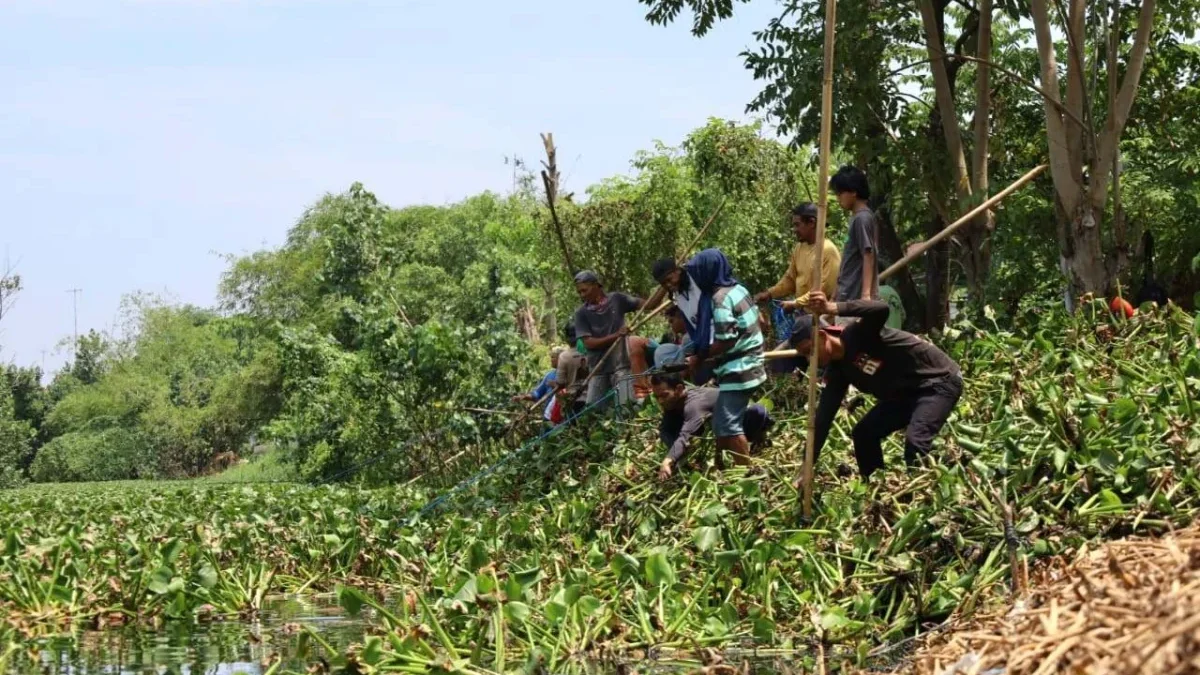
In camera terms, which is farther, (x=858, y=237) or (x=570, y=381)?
(x=570, y=381)

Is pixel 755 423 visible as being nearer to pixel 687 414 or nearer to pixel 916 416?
pixel 687 414

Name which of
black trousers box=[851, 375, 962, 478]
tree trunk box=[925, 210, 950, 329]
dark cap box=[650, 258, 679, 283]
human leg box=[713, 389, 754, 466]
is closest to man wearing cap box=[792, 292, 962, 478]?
black trousers box=[851, 375, 962, 478]

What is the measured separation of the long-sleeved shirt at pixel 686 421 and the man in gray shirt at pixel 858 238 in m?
1.26

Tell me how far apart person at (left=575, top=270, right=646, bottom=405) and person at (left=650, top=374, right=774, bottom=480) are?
1791 millimetres

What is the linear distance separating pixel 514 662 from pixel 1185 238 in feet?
47.1

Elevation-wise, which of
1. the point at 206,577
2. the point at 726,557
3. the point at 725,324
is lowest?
the point at 206,577

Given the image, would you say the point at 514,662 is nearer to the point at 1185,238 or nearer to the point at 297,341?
the point at 1185,238

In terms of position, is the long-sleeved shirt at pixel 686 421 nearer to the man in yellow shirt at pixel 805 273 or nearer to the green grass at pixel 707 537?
the green grass at pixel 707 537

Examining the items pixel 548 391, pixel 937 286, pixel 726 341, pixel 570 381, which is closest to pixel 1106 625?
pixel 726 341

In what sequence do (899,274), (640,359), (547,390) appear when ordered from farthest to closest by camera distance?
(899,274), (547,390), (640,359)

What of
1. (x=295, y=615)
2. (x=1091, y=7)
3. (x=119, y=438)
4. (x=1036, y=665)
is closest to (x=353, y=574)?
(x=295, y=615)

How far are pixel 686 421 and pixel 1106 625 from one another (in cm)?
645

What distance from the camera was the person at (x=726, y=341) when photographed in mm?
9469

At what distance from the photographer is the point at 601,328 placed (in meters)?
12.2
